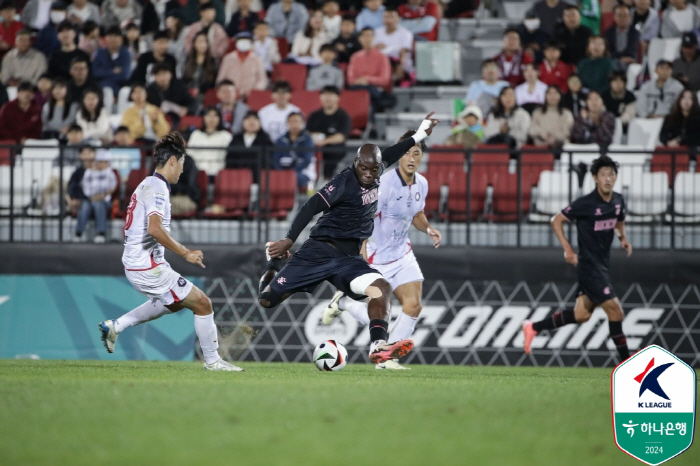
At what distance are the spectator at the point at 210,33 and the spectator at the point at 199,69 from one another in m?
0.29

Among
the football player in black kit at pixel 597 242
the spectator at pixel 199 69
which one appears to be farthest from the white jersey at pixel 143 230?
the spectator at pixel 199 69

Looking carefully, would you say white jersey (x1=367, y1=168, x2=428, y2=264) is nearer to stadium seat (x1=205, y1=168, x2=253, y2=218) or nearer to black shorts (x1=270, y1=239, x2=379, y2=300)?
black shorts (x1=270, y1=239, x2=379, y2=300)

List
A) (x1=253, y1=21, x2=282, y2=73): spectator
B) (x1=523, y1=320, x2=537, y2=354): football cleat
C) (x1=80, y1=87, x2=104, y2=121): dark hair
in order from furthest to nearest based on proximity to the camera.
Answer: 1. (x1=253, y1=21, x2=282, y2=73): spectator
2. (x1=80, y1=87, x2=104, y2=121): dark hair
3. (x1=523, y1=320, x2=537, y2=354): football cleat

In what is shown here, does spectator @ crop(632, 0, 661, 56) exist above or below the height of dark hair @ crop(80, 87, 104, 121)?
above

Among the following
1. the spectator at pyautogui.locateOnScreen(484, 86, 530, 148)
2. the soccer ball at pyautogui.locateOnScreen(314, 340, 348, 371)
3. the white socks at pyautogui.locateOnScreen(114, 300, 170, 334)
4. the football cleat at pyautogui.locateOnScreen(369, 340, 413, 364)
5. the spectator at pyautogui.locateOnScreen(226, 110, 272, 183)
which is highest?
the spectator at pyautogui.locateOnScreen(484, 86, 530, 148)

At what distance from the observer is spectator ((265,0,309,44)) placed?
1884cm

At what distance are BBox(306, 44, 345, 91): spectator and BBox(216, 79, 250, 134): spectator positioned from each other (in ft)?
5.14

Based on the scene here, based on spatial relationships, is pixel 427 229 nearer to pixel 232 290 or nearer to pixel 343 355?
pixel 343 355

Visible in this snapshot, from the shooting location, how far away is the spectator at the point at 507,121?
613 inches

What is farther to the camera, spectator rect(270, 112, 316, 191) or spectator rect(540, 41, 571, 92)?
spectator rect(540, 41, 571, 92)

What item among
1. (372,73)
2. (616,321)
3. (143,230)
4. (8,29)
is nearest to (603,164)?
(616,321)

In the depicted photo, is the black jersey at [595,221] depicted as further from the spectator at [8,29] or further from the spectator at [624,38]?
the spectator at [8,29]

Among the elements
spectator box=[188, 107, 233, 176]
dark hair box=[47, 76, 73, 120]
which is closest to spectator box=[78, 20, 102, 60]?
dark hair box=[47, 76, 73, 120]

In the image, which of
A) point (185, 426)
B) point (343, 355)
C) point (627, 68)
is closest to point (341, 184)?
point (343, 355)
